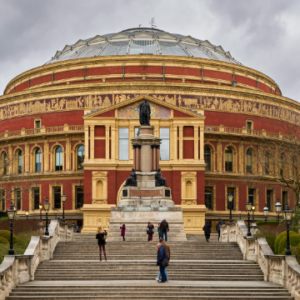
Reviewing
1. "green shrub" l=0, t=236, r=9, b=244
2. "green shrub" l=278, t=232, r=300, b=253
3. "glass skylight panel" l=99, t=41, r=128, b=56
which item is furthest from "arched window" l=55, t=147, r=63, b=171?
"green shrub" l=278, t=232, r=300, b=253

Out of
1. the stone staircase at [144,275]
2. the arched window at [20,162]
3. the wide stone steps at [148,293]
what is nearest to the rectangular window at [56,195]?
the arched window at [20,162]

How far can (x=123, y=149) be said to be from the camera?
59969 mm

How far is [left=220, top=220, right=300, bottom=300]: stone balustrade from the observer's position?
24.5 meters

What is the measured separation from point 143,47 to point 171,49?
348cm

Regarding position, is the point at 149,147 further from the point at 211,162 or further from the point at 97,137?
the point at 211,162

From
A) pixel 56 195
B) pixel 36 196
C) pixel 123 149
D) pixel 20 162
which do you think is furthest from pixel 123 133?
pixel 20 162

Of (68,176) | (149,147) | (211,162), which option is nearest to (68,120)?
(68,176)

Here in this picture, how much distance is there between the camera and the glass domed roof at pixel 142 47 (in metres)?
78.6

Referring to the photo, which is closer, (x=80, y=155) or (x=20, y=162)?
(x=80, y=155)

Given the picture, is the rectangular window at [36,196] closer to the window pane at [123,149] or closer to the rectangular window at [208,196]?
the window pane at [123,149]

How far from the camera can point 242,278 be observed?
92.1 ft

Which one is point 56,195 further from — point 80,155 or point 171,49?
point 171,49

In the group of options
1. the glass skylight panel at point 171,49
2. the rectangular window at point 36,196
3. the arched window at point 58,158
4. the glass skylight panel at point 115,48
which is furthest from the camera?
the glass skylight panel at point 171,49

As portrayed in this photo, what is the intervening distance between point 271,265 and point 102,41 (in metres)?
60.2
